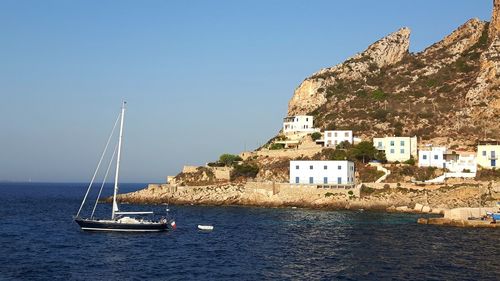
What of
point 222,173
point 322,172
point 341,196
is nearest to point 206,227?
point 341,196

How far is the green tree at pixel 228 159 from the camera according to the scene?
121125 mm

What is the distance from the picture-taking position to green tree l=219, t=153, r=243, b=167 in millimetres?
121125

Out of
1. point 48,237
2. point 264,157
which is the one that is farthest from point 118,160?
point 264,157

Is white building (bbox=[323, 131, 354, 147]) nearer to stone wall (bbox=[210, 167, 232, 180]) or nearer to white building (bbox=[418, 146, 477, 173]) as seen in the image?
white building (bbox=[418, 146, 477, 173])

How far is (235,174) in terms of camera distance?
112875 mm

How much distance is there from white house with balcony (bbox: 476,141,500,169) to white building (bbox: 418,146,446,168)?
6.55 m

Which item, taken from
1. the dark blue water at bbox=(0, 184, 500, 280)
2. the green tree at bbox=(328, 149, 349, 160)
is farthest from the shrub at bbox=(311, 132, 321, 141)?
the dark blue water at bbox=(0, 184, 500, 280)

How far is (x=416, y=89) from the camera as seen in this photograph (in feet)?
498

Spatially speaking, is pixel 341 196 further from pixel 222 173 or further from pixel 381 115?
pixel 381 115

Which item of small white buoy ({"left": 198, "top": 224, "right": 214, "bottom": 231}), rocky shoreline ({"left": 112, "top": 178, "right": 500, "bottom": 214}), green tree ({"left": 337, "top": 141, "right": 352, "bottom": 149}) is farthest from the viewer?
green tree ({"left": 337, "top": 141, "right": 352, "bottom": 149})

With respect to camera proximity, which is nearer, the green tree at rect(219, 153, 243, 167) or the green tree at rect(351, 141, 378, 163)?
the green tree at rect(351, 141, 378, 163)

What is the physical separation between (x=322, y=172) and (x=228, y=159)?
2894 centimetres

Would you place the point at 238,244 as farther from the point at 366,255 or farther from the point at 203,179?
the point at 203,179

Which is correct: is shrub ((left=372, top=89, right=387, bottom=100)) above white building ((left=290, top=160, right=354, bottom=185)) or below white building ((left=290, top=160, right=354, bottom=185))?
above
